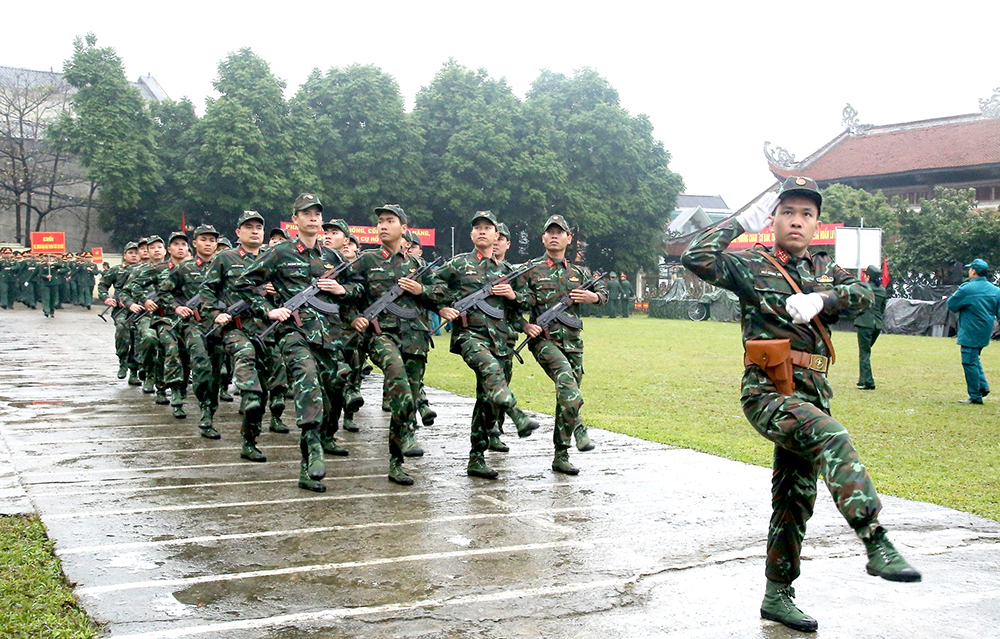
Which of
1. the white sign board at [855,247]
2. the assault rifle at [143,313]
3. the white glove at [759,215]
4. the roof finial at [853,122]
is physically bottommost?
the assault rifle at [143,313]

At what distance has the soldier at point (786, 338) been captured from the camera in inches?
176

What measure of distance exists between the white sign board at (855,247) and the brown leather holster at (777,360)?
639 inches

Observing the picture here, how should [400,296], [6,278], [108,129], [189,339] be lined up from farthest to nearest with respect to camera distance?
[108,129], [6,278], [189,339], [400,296]

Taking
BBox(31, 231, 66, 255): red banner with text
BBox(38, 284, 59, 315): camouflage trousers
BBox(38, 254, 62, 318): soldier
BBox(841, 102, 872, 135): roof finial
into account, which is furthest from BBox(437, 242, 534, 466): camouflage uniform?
BBox(841, 102, 872, 135): roof finial

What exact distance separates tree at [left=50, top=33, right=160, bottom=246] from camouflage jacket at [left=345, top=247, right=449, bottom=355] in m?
35.5

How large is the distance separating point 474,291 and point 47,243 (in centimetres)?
3449

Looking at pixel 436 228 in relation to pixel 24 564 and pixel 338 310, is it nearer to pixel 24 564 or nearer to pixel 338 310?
pixel 338 310

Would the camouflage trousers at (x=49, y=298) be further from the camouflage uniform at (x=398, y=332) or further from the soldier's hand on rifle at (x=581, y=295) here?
the soldier's hand on rifle at (x=581, y=295)

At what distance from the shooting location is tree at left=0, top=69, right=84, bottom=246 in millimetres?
45531

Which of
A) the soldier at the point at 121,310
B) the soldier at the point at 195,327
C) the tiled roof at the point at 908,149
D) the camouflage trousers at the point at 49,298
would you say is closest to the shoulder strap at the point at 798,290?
the soldier at the point at 195,327

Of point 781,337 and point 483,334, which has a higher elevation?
point 781,337

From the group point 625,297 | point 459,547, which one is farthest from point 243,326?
point 625,297

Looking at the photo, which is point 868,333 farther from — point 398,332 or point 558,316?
point 398,332

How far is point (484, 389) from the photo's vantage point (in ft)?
26.6
